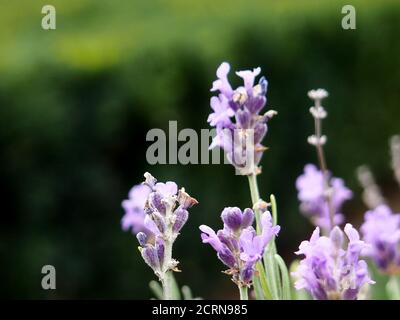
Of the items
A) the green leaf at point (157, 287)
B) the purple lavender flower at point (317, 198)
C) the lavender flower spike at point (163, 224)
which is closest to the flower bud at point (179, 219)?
A: the lavender flower spike at point (163, 224)

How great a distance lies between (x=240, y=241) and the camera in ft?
5.51

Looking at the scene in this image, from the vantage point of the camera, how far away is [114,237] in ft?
17.1

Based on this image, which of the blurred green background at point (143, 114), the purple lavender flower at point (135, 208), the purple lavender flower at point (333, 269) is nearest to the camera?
the purple lavender flower at point (333, 269)

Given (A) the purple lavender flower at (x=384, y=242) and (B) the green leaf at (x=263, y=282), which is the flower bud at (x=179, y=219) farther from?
(A) the purple lavender flower at (x=384, y=242)

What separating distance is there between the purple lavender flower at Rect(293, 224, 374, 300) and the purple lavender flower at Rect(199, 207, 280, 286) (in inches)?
4.4

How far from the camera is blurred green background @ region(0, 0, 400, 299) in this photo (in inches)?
195

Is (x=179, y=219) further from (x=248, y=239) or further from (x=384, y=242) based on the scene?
(x=384, y=242)

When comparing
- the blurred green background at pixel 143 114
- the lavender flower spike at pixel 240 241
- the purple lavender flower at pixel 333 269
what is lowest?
the purple lavender flower at pixel 333 269

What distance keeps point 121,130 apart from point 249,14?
62.8 inches

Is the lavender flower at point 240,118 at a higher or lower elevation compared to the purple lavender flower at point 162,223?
higher

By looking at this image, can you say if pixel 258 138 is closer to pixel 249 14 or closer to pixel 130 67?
pixel 130 67

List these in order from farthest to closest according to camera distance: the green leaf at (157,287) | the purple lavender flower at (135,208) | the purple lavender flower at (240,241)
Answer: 1. the purple lavender flower at (135,208)
2. the green leaf at (157,287)
3. the purple lavender flower at (240,241)

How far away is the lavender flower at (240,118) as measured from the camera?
1822mm
